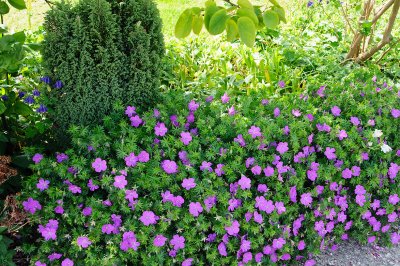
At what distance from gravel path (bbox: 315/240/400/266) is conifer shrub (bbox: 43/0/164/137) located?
54.1 inches

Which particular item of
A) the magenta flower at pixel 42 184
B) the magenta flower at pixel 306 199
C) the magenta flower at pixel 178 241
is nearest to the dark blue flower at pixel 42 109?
the magenta flower at pixel 42 184

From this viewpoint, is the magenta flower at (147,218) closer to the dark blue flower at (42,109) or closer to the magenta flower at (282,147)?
the magenta flower at (282,147)

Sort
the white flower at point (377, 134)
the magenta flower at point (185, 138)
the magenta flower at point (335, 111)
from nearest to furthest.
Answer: the magenta flower at point (185, 138), the white flower at point (377, 134), the magenta flower at point (335, 111)

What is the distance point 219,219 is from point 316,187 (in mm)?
585

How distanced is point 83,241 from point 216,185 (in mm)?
676

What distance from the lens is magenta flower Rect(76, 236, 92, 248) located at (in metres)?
2.31

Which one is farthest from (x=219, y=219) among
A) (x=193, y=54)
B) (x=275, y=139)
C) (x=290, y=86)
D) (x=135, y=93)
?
(x=193, y=54)

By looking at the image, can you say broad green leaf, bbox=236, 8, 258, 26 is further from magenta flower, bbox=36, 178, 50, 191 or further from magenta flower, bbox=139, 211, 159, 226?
magenta flower, bbox=36, 178, 50, 191

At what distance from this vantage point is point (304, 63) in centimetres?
444

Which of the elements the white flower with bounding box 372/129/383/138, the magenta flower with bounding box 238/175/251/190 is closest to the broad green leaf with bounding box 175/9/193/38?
the magenta flower with bounding box 238/175/251/190

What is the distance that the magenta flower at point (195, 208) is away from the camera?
95.3 inches

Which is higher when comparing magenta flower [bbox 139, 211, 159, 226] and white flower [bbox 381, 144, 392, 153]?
white flower [bbox 381, 144, 392, 153]

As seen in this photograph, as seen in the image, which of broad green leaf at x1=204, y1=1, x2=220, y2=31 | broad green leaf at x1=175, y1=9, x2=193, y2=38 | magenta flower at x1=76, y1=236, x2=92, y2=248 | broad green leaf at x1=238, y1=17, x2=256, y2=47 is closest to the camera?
broad green leaf at x1=238, y1=17, x2=256, y2=47

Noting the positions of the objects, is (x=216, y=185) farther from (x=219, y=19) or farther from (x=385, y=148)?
(x=385, y=148)
